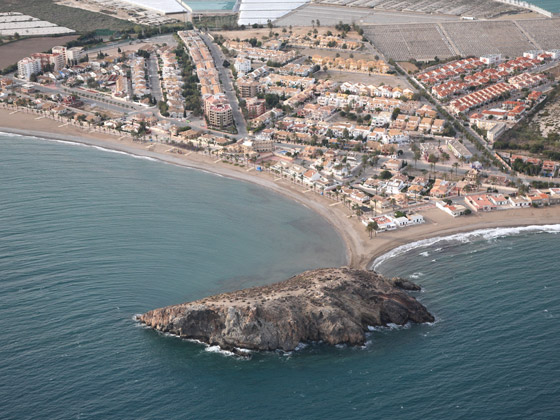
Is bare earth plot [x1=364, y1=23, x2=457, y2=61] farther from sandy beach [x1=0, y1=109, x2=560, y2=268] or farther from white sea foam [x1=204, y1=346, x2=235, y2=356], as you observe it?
white sea foam [x1=204, y1=346, x2=235, y2=356]

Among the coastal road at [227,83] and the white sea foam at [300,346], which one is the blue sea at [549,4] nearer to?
the coastal road at [227,83]

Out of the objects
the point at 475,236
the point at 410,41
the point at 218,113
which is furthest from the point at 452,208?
the point at 410,41

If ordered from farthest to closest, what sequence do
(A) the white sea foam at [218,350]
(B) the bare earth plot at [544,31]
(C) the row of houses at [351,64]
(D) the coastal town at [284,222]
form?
(B) the bare earth plot at [544,31] → (C) the row of houses at [351,64] → (A) the white sea foam at [218,350] → (D) the coastal town at [284,222]

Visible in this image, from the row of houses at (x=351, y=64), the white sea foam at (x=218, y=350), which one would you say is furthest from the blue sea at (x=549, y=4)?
the white sea foam at (x=218, y=350)

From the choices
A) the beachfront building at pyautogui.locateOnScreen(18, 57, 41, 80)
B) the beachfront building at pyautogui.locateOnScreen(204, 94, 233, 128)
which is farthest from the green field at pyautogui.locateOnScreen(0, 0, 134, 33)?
the beachfront building at pyautogui.locateOnScreen(204, 94, 233, 128)

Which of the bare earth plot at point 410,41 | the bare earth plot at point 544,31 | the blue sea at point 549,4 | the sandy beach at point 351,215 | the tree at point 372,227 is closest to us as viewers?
the sandy beach at point 351,215
